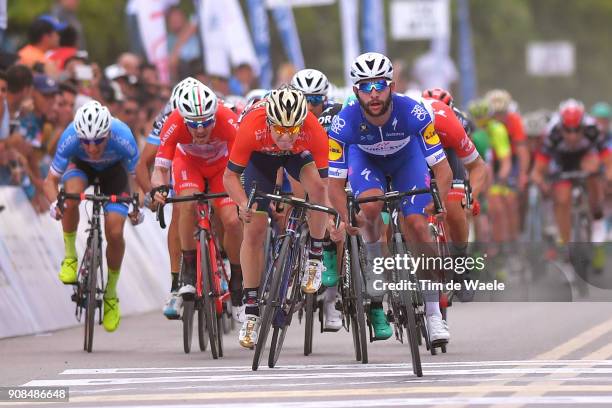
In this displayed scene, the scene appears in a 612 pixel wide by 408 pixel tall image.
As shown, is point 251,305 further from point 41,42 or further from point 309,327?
point 41,42

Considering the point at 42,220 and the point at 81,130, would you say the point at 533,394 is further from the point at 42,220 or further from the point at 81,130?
the point at 42,220

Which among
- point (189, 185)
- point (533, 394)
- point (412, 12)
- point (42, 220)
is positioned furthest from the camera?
point (412, 12)

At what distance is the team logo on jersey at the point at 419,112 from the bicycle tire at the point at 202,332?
2.39 m

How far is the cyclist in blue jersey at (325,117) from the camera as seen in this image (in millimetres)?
13055

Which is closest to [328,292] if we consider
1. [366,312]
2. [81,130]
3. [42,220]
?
[366,312]

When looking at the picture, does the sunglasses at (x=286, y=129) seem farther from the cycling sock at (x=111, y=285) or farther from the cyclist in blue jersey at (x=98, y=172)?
the cycling sock at (x=111, y=285)

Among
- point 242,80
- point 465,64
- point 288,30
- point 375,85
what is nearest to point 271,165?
point 375,85

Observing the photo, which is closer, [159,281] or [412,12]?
[159,281]

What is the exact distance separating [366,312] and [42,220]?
525 cm

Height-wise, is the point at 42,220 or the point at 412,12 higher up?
the point at 412,12

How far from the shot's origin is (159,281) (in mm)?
19422

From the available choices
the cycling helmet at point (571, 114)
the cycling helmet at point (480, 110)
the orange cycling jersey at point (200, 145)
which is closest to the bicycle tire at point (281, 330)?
the orange cycling jersey at point (200, 145)

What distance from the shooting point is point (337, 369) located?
11.9m
